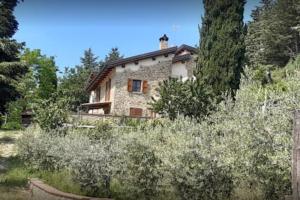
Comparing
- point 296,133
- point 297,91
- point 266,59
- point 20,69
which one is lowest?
point 296,133

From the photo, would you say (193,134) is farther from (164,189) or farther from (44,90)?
(44,90)

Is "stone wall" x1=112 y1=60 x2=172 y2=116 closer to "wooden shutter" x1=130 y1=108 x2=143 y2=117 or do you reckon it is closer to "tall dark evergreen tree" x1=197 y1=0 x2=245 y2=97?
"wooden shutter" x1=130 y1=108 x2=143 y2=117

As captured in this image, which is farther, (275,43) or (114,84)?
(275,43)

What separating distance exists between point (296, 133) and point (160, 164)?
15.0ft

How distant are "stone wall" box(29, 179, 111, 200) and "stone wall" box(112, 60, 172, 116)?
74.8 ft

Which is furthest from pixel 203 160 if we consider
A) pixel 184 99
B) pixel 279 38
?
pixel 279 38

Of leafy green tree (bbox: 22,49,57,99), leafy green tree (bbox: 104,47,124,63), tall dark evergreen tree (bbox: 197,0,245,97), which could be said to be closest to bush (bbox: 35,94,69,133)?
tall dark evergreen tree (bbox: 197,0,245,97)

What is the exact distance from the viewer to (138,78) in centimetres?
3659

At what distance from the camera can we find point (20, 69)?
2356cm

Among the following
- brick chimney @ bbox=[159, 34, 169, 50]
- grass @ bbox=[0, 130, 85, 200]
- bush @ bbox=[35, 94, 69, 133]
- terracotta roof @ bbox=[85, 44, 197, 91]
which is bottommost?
grass @ bbox=[0, 130, 85, 200]

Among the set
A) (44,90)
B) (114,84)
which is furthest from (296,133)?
(44,90)

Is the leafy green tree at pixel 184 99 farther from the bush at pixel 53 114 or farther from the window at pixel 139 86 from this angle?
the window at pixel 139 86

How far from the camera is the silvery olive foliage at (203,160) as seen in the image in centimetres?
896

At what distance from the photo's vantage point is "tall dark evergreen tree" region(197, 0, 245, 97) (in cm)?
2459
